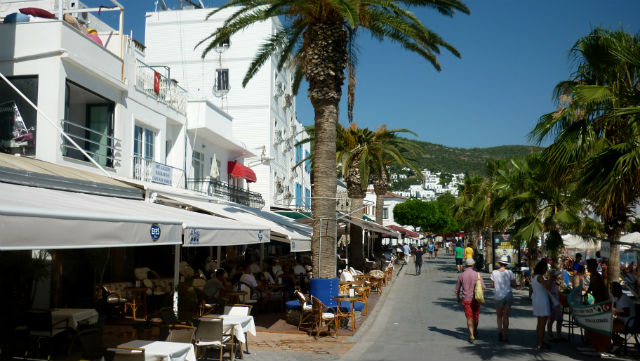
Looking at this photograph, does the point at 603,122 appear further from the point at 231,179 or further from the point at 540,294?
the point at 231,179

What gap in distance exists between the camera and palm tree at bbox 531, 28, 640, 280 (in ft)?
29.7

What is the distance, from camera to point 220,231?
29.5 ft

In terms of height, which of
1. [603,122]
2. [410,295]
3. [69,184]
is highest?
[603,122]

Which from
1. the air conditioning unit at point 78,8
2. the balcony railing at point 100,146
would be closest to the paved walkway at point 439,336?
the balcony railing at point 100,146

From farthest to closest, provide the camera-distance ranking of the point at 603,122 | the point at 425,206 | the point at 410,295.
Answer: the point at 425,206 → the point at 410,295 → the point at 603,122

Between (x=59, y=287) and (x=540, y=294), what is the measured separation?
1165 centimetres

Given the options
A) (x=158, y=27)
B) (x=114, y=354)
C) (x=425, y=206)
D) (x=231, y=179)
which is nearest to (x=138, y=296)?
(x=114, y=354)

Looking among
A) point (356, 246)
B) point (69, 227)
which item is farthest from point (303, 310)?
point (356, 246)

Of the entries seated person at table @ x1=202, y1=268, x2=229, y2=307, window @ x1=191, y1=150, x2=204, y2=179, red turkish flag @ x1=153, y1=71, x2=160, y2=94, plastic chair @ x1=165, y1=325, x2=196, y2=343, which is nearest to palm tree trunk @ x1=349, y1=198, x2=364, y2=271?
window @ x1=191, y1=150, x2=204, y2=179

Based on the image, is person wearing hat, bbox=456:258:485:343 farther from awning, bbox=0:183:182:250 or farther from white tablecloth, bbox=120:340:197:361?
awning, bbox=0:183:182:250

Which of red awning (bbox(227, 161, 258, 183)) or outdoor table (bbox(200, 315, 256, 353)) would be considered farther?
red awning (bbox(227, 161, 258, 183))

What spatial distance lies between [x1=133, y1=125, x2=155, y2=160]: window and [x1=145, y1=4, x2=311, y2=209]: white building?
1312cm

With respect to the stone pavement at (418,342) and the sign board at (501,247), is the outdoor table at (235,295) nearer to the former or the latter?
the stone pavement at (418,342)

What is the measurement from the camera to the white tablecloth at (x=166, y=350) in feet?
21.9
